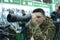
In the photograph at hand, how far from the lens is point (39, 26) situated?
1.62 meters

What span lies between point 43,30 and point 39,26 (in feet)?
0.18

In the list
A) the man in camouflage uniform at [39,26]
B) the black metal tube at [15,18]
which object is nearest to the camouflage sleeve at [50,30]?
the man in camouflage uniform at [39,26]

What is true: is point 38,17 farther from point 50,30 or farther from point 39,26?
point 50,30

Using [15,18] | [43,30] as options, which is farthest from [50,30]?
[15,18]

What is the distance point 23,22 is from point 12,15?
121mm

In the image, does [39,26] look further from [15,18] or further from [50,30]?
[15,18]

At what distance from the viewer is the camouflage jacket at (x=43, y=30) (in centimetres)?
159

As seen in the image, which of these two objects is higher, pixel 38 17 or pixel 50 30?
pixel 38 17

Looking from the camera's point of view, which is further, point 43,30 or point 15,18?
point 43,30

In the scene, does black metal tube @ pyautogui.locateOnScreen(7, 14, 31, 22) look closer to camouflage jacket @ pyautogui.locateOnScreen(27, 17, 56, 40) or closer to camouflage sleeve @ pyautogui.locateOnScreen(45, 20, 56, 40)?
camouflage jacket @ pyautogui.locateOnScreen(27, 17, 56, 40)

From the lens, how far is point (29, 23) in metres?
1.58

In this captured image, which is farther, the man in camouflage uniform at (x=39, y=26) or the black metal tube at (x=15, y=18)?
the man in camouflage uniform at (x=39, y=26)

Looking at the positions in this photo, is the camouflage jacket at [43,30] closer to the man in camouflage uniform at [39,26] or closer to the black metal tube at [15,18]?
the man in camouflage uniform at [39,26]

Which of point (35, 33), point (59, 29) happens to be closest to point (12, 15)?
point (35, 33)
